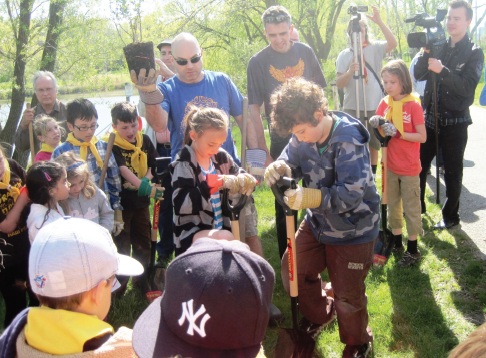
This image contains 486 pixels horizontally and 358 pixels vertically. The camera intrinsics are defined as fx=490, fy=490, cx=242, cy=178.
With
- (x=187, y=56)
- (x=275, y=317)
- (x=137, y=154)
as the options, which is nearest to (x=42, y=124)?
(x=137, y=154)

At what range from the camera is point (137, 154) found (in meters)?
4.43

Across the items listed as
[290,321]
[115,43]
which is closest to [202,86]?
[290,321]

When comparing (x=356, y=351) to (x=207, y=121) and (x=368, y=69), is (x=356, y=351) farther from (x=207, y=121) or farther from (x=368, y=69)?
(x=368, y=69)

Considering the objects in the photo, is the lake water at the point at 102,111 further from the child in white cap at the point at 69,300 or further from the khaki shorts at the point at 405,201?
the child in white cap at the point at 69,300

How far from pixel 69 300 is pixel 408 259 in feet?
12.1

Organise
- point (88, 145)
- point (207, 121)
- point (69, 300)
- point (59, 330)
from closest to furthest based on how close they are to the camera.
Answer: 1. point (59, 330)
2. point (69, 300)
3. point (207, 121)
4. point (88, 145)

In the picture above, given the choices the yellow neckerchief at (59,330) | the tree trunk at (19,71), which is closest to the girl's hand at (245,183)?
the yellow neckerchief at (59,330)

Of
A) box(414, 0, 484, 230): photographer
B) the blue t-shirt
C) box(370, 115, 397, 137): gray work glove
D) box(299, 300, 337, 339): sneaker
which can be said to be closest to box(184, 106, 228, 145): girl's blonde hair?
the blue t-shirt

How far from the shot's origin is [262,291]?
152cm

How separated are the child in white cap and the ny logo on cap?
308mm

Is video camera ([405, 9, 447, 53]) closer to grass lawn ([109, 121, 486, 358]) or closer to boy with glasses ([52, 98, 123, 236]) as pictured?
grass lawn ([109, 121, 486, 358])

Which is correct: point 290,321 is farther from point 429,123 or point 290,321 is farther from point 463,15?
point 463,15

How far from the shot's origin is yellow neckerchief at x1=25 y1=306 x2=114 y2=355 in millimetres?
1602

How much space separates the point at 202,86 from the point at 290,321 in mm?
2012
